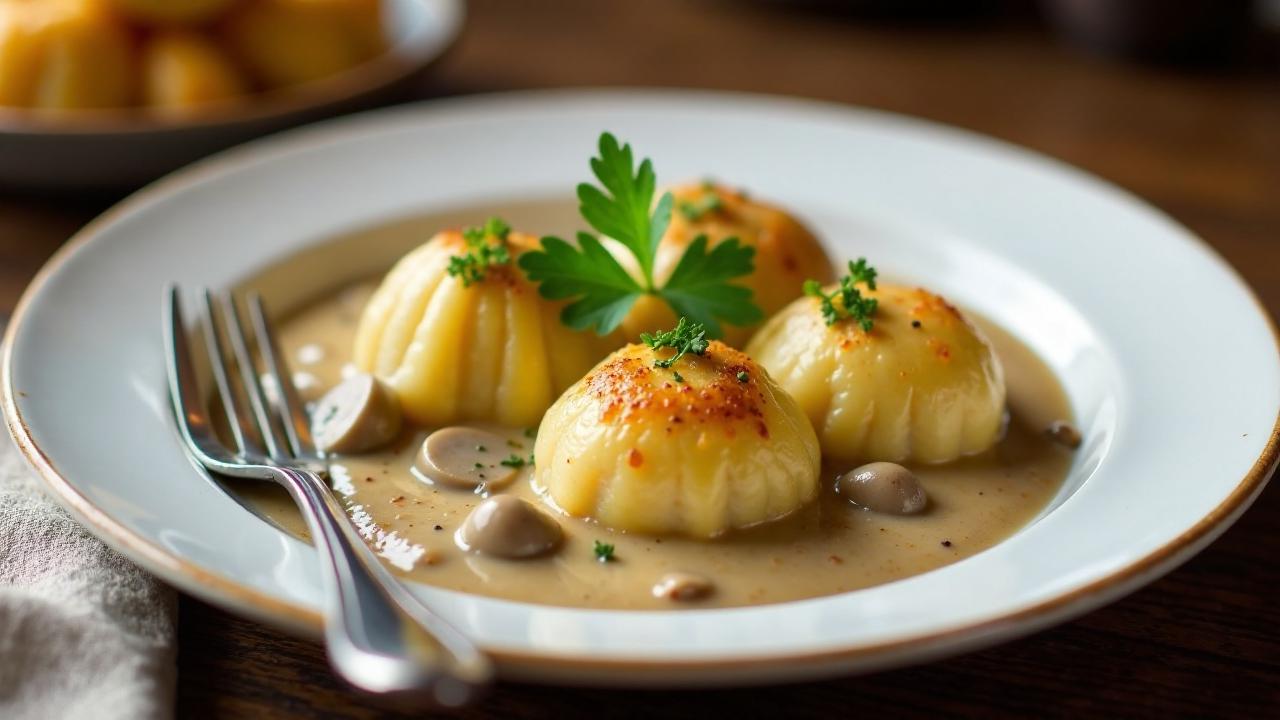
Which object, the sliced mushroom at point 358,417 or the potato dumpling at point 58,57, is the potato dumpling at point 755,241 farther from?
the potato dumpling at point 58,57

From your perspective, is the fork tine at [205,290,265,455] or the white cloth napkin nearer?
the white cloth napkin

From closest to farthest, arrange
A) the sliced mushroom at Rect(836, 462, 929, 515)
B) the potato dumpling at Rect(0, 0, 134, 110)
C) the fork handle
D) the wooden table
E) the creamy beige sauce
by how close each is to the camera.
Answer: the fork handle < the wooden table < the creamy beige sauce < the sliced mushroom at Rect(836, 462, 929, 515) < the potato dumpling at Rect(0, 0, 134, 110)

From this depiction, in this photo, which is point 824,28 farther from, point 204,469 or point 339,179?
point 204,469

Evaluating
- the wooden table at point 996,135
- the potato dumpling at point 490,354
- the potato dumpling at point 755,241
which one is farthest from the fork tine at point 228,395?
the potato dumpling at point 755,241

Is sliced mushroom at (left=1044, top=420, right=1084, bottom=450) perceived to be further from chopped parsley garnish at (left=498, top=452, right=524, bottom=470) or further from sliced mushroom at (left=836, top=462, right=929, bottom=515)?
chopped parsley garnish at (left=498, top=452, right=524, bottom=470)

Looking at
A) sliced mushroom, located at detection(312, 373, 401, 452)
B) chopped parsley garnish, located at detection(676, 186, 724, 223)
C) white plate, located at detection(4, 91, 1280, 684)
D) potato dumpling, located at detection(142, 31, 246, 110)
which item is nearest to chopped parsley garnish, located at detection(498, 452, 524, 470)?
sliced mushroom, located at detection(312, 373, 401, 452)

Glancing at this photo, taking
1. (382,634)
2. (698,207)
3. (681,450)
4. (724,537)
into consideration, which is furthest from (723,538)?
(698,207)
